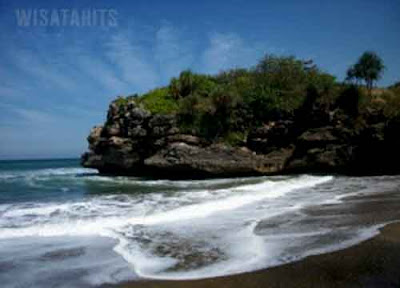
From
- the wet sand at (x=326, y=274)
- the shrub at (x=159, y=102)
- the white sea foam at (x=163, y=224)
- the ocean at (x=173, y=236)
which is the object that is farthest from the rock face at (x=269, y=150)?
the wet sand at (x=326, y=274)

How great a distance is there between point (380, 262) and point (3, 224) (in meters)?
8.62

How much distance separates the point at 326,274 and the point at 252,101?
69.8ft

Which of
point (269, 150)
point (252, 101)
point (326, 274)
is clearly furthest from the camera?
point (252, 101)

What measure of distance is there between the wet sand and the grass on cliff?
18.7m

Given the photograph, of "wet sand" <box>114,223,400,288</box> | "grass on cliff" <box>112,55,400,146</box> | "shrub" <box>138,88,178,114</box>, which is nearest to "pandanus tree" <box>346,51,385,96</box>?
"grass on cliff" <box>112,55,400,146</box>

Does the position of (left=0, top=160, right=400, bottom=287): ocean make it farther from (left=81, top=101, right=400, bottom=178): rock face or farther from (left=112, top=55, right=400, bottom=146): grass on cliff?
(left=112, top=55, right=400, bottom=146): grass on cliff

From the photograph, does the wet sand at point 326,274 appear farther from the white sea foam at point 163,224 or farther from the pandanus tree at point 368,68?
the pandanus tree at point 368,68

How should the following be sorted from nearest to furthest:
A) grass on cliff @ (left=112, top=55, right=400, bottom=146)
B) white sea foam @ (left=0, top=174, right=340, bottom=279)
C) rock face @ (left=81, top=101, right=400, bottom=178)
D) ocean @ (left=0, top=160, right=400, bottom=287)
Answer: ocean @ (left=0, top=160, right=400, bottom=287), white sea foam @ (left=0, top=174, right=340, bottom=279), rock face @ (left=81, top=101, right=400, bottom=178), grass on cliff @ (left=112, top=55, right=400, bottom=146)

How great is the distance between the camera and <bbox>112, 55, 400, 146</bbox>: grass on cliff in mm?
23500

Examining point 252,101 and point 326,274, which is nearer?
point 326,274

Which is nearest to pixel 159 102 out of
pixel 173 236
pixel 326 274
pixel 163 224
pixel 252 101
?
pixel 252 101

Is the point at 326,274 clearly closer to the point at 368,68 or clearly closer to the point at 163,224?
the point at 163,224

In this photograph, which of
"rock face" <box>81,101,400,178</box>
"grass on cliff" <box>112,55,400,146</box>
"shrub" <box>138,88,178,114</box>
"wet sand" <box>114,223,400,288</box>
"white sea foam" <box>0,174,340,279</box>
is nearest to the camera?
"wet sand" <box>114,223,400,288</box>

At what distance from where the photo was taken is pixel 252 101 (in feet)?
81.4
